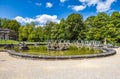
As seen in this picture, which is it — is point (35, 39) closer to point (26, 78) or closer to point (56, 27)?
point (56, 27)

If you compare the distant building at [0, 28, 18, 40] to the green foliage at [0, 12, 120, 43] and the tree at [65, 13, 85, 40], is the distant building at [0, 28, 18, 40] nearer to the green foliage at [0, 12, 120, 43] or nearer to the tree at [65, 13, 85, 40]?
the green foliage at [0, 12, 120, 43]

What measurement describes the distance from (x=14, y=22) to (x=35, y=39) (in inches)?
1036

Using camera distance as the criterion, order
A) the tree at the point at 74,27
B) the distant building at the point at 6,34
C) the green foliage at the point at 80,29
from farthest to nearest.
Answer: the distant building at the point at 6,34, the tree at the point at 74,27, the green foliage at the point at 80,29

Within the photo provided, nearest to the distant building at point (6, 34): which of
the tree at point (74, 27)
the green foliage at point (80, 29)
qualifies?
the green foliage at point (80, 29)

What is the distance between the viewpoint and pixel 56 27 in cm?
4997

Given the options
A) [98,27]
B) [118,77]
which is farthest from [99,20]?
[118,77]

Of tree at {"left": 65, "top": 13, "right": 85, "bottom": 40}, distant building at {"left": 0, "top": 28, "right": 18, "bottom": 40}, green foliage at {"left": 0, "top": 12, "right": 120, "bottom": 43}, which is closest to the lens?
green foliage at {"left": 0, "top": 12, "right": 120, "bottom": 43}

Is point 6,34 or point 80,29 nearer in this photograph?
point 80,29

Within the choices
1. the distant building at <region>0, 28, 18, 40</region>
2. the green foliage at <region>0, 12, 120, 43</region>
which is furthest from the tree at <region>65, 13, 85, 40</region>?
the distant building at <region>0, 28, 18, 40</region>

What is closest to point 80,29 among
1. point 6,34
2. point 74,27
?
point 74,27

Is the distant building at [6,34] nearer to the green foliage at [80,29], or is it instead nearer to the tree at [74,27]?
the green foliage at [80,29]

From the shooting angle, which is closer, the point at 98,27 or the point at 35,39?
the point at 98,27

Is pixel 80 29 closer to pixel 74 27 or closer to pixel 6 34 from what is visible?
pixel 74 27

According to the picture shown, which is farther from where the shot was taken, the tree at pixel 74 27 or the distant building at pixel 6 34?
the distant building at pixel 6 34
